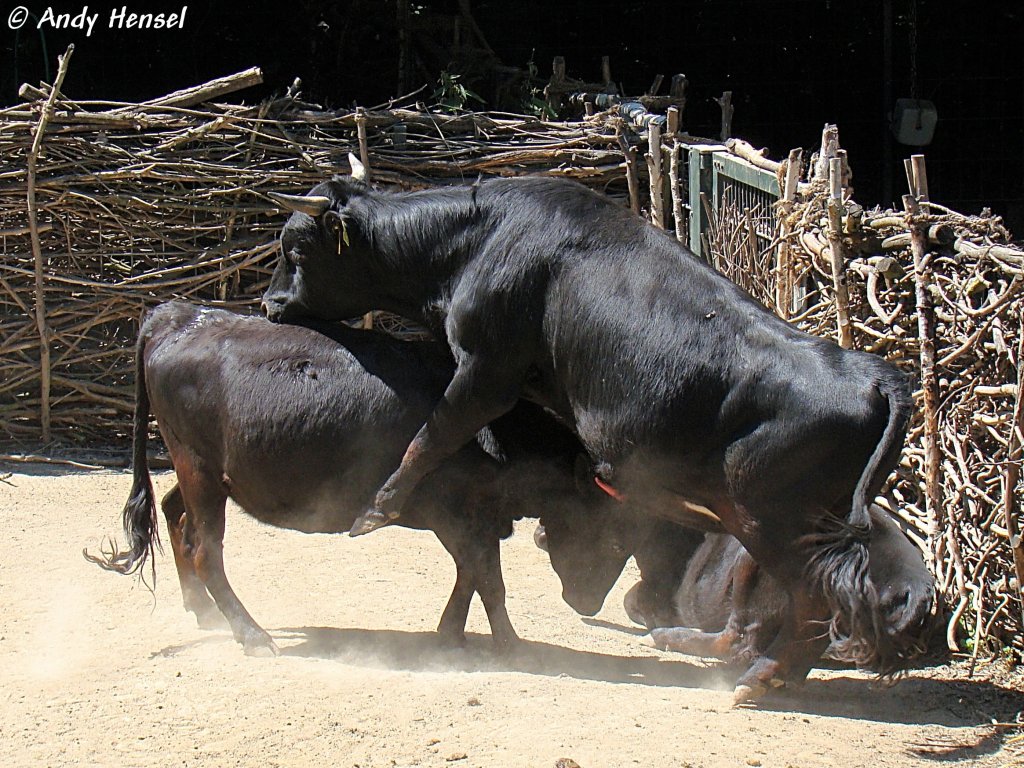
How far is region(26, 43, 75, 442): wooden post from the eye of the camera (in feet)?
26.5

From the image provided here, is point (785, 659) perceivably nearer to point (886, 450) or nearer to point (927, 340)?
point (886, 450)

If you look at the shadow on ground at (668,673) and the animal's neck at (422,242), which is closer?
the shadow on ground at (668,673)

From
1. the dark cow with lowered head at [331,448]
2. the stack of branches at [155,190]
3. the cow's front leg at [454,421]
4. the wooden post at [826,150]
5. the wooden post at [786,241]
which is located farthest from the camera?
the stack of branches at [155,190]

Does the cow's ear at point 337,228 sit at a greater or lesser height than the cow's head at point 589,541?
greater

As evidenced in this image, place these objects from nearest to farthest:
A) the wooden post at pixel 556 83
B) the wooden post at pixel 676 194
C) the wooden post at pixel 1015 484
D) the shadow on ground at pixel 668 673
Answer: the wooden post at pixel 1015 484 < the shadow on ground at pixel 668 673 < the wooden post at pixel 676 194 < the wooden post at pixel 556 83

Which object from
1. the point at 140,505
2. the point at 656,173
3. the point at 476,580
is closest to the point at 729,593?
the point at 476,580

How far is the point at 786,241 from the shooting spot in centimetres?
613

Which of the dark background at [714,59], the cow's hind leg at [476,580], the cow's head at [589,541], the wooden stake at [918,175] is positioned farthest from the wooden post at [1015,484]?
the dark background at [714,59]

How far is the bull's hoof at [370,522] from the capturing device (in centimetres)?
495

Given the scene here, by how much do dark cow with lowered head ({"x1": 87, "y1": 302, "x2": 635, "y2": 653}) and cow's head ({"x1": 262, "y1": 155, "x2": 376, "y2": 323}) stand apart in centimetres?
11

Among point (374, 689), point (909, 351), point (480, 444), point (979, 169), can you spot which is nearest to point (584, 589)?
point (480, 444)

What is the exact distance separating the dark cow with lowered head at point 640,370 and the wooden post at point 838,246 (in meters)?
0.92

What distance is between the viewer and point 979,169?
1259 centimetres

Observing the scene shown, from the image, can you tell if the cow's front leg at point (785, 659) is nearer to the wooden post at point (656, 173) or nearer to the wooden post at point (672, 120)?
the wooden post at point (656, 173)
